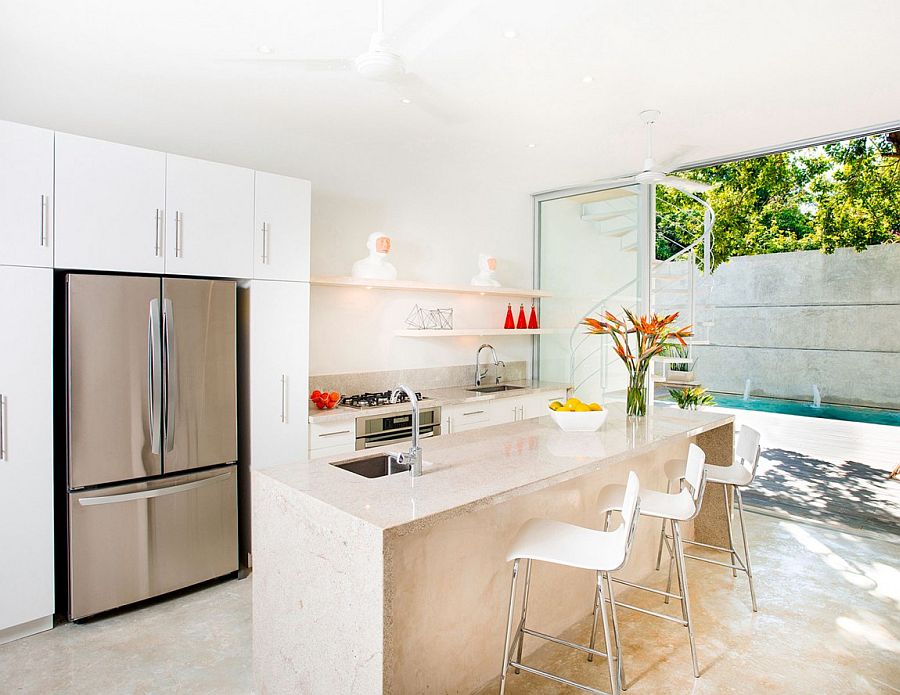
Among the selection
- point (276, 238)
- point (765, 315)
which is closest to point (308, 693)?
point (276, 238)

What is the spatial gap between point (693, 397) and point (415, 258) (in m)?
2.94

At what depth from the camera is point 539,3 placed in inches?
92.4

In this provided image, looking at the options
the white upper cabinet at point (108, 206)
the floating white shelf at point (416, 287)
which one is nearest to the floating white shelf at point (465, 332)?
the floating white shelf at point (416, 287)

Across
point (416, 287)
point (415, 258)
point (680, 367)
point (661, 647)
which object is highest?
point (415, 258)

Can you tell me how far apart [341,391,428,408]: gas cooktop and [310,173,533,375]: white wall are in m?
0.22

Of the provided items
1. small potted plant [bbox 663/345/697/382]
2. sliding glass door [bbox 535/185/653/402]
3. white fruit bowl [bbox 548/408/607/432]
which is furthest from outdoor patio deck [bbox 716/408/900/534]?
white fruit bowl [bbox 548/408/607/432]

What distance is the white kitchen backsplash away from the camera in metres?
4.27

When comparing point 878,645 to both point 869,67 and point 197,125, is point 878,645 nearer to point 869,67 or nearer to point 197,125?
point 869,67

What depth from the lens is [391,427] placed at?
3943mm

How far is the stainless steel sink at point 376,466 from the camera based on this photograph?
2.22 m

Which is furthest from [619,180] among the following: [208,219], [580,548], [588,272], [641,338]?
[580,548]

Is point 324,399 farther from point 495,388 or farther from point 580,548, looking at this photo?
point 580,548

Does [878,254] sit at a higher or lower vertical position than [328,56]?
lower

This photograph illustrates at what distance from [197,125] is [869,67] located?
377 cm
